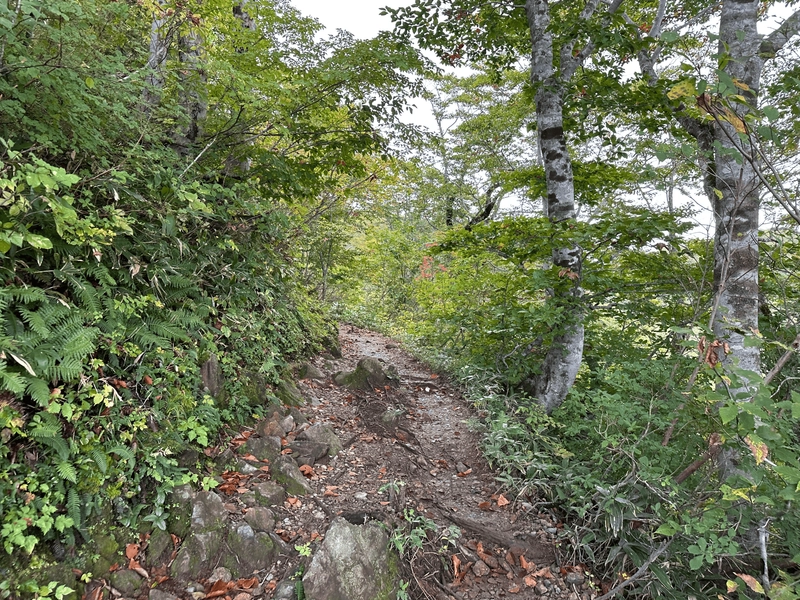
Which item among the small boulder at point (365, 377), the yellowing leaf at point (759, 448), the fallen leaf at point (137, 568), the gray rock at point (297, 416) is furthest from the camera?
the small boulder at point (365, 377)

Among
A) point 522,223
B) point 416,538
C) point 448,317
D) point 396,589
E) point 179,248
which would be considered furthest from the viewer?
point 448,317

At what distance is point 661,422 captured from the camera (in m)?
3.37

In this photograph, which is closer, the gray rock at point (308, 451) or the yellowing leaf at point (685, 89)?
the yellowing leaf at point (685, 89)

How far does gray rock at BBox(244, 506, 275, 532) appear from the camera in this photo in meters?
3.07

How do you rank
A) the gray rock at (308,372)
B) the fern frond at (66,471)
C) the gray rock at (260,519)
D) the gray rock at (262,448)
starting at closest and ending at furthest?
1. the fern frond at (66,471)
2. the gray rock at (260,519)
3. the gray rock at (262,448)
4. the gray rock at (308,372)

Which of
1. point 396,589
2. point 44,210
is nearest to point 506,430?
point 396,589

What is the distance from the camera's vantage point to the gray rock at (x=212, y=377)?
3820mm

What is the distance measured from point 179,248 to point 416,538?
3.59 metres

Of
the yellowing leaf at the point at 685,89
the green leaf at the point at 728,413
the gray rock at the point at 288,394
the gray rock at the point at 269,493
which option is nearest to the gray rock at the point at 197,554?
the gray rock at the point at 269,493

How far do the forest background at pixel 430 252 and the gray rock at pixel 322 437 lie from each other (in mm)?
659

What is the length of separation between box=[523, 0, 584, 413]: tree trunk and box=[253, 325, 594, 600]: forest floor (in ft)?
5.01

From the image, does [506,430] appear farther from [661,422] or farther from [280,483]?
[280,483]

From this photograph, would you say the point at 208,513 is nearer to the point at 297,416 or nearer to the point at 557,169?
the point at 297,416

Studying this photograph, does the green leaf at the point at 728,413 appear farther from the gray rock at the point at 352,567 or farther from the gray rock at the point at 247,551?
the gray rock at the point at 247,551
